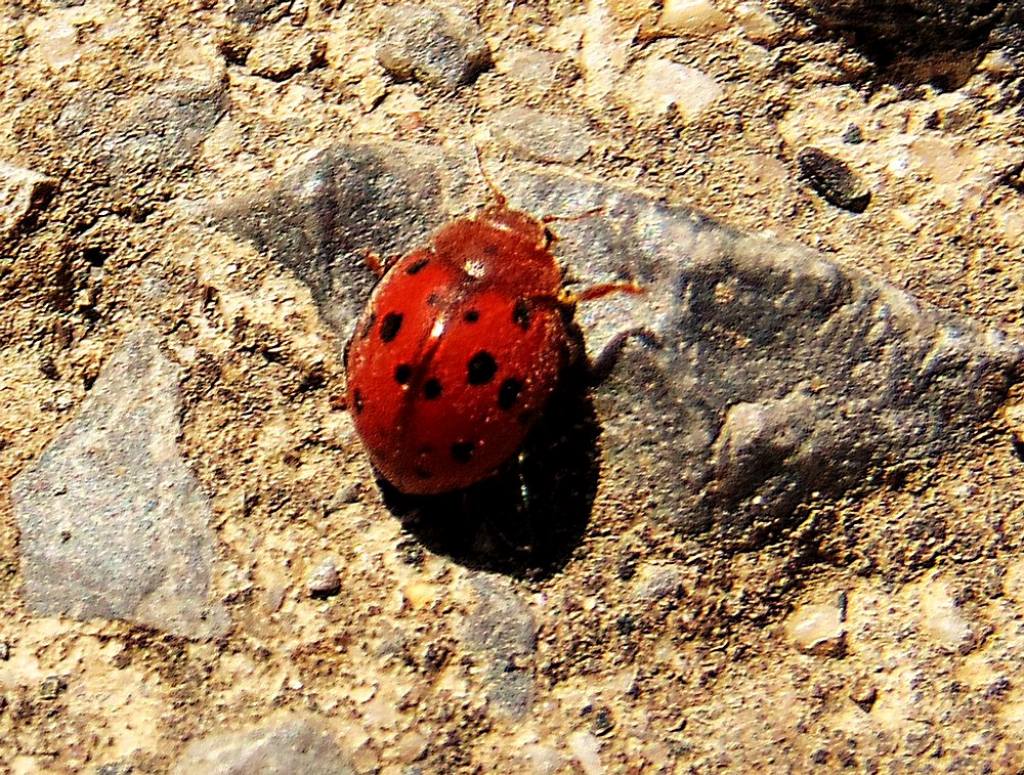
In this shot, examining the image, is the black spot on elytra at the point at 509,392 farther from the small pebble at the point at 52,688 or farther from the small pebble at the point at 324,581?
the small pebble at the point at 52,688

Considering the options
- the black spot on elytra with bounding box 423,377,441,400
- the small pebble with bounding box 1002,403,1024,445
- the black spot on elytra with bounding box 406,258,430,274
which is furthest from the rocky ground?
the black spot on elytra with bounding box 423,377,441,400

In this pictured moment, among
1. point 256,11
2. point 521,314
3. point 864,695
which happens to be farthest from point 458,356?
point 864,695

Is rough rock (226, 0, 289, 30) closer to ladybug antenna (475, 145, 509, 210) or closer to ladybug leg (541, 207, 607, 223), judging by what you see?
Result: ladybug antenna (475, 145, 509, 210)

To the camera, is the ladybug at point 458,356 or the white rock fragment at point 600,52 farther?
the white rock fragment at point 600,52

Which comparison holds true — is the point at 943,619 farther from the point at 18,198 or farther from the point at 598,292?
the point at 18,198

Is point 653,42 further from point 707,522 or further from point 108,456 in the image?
point 108,456

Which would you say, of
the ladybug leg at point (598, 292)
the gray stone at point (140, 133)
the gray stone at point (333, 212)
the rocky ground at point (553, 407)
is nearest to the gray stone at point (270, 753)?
the rocky ground at point (553, 407)

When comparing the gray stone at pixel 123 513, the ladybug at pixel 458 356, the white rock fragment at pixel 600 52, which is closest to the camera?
the ladybug at pixel 458 356
